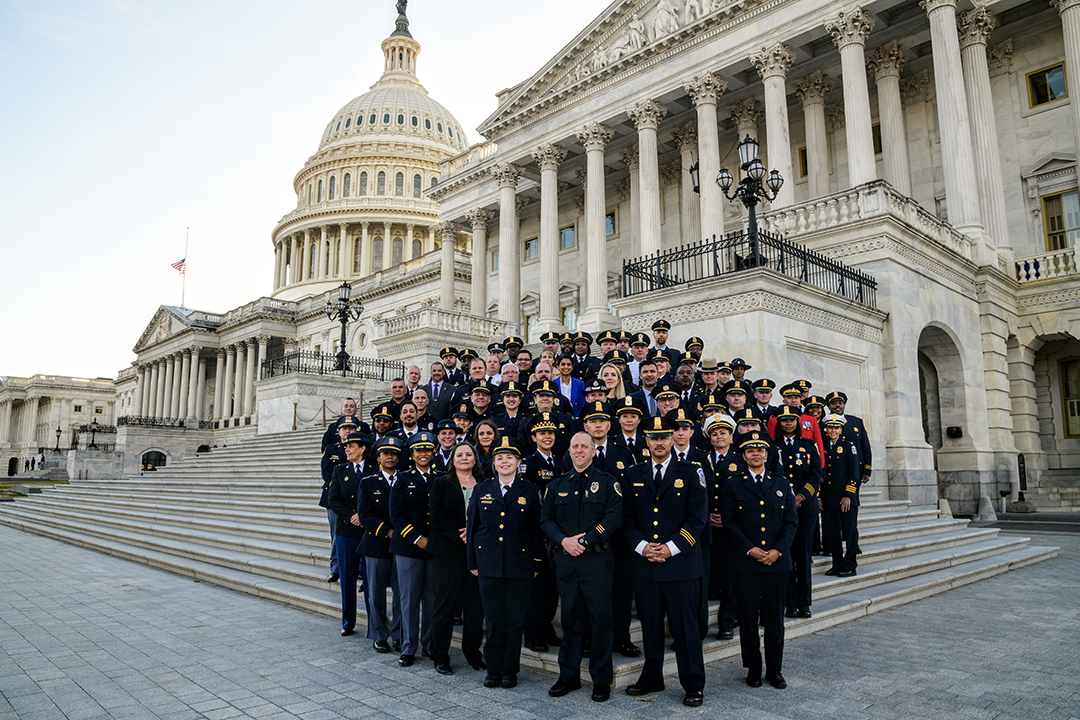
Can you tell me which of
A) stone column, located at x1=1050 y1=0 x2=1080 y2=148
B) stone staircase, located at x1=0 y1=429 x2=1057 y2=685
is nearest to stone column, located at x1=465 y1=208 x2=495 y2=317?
stone staircase, located at x1=0 y1=429 x2=1057 y2=685

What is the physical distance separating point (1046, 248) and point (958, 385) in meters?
7.88

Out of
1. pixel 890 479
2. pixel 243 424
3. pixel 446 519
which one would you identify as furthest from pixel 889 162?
pixel 243 424

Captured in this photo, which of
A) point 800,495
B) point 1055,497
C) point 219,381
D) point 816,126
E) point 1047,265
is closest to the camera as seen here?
point 800,495

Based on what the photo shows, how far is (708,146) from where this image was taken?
2695cm

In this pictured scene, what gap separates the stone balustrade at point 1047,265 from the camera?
74.0 feet

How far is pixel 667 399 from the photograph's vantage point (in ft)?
25.3

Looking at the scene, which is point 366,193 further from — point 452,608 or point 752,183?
point 452,608

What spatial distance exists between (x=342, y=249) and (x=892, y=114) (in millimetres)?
73790

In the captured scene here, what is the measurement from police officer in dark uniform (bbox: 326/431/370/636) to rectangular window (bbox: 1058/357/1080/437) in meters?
23.6

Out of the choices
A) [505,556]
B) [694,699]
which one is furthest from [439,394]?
[694,699]

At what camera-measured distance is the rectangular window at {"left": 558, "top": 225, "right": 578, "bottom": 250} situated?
3878 centimetres

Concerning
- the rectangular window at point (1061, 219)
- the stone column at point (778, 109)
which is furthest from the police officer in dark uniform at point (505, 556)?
the rectangular window at point (1061, 219)

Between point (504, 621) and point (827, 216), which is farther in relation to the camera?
point (827, 216)

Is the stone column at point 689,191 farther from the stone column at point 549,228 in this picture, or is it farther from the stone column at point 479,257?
the stone column at point 479,257
